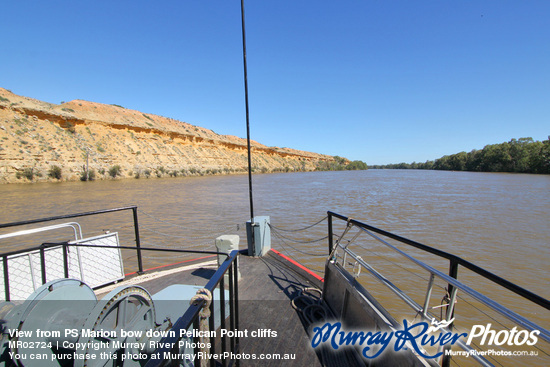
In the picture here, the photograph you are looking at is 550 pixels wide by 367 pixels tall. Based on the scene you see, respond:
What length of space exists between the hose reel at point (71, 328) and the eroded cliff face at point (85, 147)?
3522 cm

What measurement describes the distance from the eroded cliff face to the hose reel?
35220 millimetres

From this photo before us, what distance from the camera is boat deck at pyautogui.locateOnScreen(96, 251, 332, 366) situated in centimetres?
274

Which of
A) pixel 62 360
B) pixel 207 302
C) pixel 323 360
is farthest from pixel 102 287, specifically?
pixel 207 302

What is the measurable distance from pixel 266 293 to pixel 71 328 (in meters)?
2.57

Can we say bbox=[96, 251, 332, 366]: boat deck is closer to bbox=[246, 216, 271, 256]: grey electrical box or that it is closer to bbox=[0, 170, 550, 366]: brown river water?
bbox=[246, 216, 271, 256]: grey electrical box

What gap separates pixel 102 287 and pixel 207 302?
14.1ft

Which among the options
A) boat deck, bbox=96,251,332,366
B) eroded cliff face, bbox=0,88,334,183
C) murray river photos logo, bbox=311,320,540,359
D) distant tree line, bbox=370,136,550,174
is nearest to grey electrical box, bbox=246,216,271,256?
boat deck, bbox=96,251,332,366

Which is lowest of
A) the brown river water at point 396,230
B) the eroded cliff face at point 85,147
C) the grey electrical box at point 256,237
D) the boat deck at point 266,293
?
the brown river water at point 396,230

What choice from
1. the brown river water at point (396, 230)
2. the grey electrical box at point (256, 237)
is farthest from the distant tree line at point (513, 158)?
the grey electrical box at point (256, 237)

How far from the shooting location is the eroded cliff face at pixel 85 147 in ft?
93.6

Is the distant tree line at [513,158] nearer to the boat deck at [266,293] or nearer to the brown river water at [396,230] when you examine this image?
the brown river water at [396,230]

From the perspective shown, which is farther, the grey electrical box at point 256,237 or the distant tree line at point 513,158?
the distant tree line at point 513,158

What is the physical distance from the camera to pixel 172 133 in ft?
186

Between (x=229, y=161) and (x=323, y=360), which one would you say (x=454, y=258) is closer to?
(x=323, y=360)
